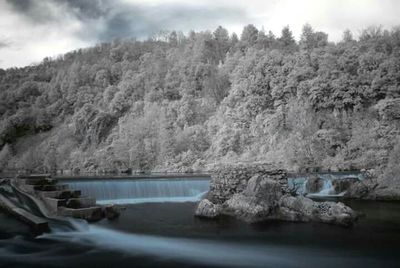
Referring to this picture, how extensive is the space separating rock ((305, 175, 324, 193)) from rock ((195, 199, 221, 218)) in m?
8.67

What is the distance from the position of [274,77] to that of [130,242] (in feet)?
113

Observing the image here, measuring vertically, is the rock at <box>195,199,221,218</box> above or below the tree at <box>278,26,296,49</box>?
below

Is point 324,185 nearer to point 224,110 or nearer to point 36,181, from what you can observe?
point 36,181

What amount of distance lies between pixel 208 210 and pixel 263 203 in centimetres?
223

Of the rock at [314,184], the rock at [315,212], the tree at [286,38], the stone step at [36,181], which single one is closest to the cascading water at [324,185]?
the rock at [314,184]

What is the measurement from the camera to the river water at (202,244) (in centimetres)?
862

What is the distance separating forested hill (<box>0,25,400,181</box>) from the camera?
33.9m

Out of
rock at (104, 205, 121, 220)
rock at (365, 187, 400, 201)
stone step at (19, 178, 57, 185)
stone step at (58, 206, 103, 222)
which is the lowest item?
rock at (365, 187, 400, 201)

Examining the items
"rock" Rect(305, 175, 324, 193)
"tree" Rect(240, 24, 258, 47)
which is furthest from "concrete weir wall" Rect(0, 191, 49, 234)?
"tree" Rect(240, 24, 258, 47)

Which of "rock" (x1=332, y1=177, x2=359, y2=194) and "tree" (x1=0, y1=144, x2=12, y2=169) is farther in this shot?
"tree" (x1=0, y1=144, x2=12, y2=169)

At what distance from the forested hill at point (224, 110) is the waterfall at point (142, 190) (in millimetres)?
11737

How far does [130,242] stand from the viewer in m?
10.6

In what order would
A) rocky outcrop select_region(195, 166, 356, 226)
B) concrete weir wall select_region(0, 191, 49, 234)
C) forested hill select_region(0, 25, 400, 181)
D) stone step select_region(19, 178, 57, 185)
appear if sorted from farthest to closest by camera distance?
1. forested hill select_region(0, 25, 400, 181)
2. stone step select_region(19, 178, 57, 185)
3. rocky outcrop select_region(195, 166, 356, 226)
4. concrete weir wall select_region(0, 191, 49, 234)

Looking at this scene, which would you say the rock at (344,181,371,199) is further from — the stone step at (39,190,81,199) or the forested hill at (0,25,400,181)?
the stone step at (39,190,81,199)
